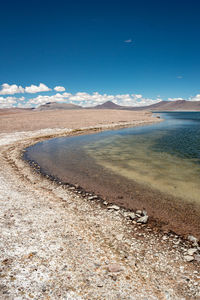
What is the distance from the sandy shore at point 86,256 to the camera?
202 inches

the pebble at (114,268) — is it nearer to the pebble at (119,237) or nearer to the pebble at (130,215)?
the pebble at (119,237)

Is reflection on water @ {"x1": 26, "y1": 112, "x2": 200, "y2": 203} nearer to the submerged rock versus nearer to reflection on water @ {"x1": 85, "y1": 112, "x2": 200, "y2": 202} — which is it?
reflection on water @ {"x1": 85, "y1": 112, "x2": 200, "y2": 202}

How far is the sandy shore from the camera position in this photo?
512 cm

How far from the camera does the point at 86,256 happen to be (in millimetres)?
6359

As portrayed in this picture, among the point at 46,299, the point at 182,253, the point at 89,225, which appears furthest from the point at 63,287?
the point at 182,253

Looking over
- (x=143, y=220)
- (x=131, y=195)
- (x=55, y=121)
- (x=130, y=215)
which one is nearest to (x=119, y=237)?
(x=143, y=220)

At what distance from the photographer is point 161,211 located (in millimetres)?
10023

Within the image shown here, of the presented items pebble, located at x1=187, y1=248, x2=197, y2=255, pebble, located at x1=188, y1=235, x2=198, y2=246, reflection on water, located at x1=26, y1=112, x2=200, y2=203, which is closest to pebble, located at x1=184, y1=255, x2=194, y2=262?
pebble, located at x1=187, y1=248, x2=197, y2=255

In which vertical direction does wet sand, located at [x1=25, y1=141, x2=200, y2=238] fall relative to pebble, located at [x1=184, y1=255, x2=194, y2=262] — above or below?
above

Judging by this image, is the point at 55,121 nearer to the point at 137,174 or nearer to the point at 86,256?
the point at 137,174

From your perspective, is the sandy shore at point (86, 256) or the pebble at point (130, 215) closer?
the sandy shore at point (86, 256)

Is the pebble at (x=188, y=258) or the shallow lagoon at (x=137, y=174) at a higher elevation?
the shallow lagoon at (x=137, y=174)

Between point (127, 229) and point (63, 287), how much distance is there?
3887 millimetres

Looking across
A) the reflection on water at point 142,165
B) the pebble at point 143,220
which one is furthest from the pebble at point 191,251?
the reflection on water at point 142,165
